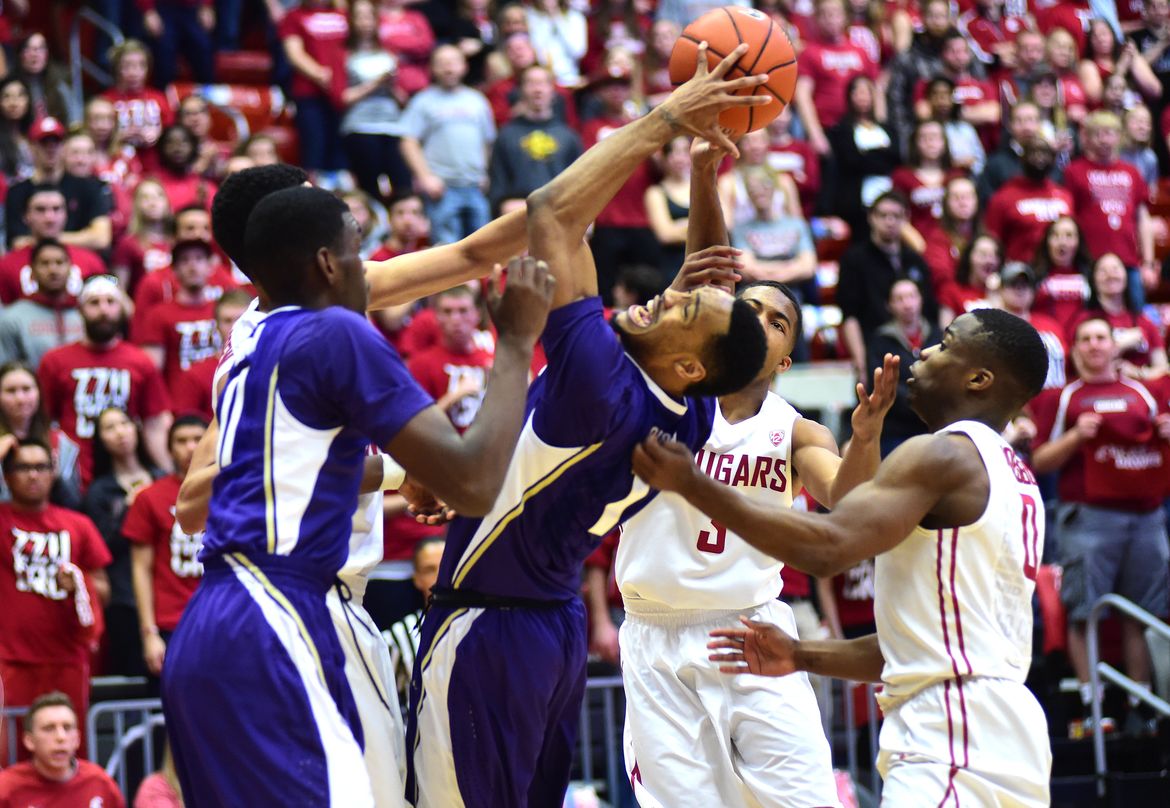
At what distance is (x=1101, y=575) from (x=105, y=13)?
10.6m

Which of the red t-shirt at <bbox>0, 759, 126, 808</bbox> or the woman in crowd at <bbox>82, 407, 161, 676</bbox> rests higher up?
the woman in crowd at <bbox>82, 407, 161, 676</bbox>

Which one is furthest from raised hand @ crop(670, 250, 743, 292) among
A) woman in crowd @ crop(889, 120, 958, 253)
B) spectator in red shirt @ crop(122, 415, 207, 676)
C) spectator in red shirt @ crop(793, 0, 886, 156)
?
spectator in red shirt @ crop(793, 0, 886, 156)

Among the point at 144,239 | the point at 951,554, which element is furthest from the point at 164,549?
the point at 951,554

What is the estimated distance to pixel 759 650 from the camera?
5.32 meters

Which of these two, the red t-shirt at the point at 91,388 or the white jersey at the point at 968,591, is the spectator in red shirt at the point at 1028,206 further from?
the white jersey at the point at 968,591

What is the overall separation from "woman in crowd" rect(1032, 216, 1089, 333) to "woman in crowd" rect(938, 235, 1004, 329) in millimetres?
436

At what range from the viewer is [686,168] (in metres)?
13.3

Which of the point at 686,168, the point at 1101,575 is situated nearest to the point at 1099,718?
the point at 1101,575

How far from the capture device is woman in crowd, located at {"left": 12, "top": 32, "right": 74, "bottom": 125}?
14.3 m

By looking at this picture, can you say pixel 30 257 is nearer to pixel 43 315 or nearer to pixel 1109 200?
pixel 43 315

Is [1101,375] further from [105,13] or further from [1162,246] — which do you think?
[105,13]

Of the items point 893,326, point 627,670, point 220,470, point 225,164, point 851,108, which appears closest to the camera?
point 220,470

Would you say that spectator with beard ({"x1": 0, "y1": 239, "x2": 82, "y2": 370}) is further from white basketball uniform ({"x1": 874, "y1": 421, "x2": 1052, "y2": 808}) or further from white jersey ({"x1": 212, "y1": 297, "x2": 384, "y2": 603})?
white basketball uniform ({"x1": 874, "y1": 421, "x2": 1052, "y2": 808})

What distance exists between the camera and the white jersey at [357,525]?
16.4 feet
